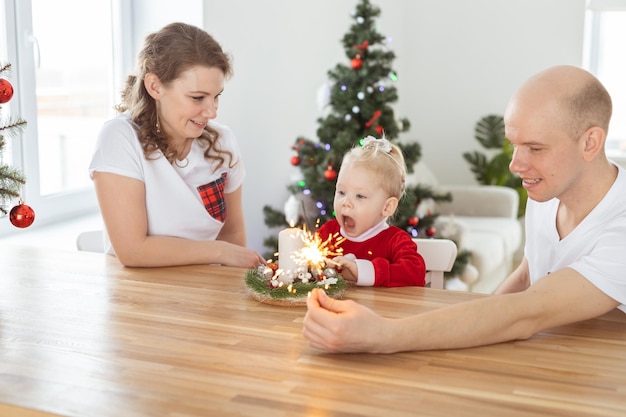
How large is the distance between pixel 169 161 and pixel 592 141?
1175mm

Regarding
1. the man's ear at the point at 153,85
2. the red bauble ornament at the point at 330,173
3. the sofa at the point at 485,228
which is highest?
the man's ear at the point at 153,85

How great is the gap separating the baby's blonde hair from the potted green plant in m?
3.90

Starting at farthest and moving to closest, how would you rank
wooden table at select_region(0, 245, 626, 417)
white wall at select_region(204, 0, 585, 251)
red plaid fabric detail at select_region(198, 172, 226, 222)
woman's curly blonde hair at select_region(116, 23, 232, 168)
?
white wall at select_region(204, 0, 585, 251)
red plaid fabric detail at select_region(198, 172, 226, 222)
woman's curly blonde hair at select_region(116, 23, 232, 168)
wooden table at select_region(0, 245, 626, 417)

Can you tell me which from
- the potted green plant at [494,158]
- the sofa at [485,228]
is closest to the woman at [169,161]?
the sofa at [485,228]

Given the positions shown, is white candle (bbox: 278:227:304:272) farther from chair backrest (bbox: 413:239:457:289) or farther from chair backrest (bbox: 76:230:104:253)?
chair backrest (bbox: 76:230:104:253)

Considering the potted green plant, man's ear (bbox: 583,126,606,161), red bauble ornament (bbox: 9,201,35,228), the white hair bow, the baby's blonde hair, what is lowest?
the potted green plant

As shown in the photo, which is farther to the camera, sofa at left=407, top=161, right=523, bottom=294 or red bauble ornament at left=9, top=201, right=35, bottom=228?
sofa at left=407, top=161, right=523, bottom=294

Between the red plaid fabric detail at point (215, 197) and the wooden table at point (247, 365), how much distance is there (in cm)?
56

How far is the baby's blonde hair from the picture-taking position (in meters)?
2.14

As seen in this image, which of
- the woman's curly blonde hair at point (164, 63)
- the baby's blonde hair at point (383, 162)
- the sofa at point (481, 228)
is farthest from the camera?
the sofa at point (481, 228)

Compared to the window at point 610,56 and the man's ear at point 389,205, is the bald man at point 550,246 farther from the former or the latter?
the window at point 610,56

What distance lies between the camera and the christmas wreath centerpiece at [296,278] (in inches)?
68.2

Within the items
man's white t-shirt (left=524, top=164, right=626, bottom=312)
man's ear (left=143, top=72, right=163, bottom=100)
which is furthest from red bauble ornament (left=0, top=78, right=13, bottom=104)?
man's white t-shirt (left=524, top=164, right=626, bottom=312)

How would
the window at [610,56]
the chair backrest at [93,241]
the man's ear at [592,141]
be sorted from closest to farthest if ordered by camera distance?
the man's ear at [592,141], the chair backrest at [93,241], the window at [610,56]
